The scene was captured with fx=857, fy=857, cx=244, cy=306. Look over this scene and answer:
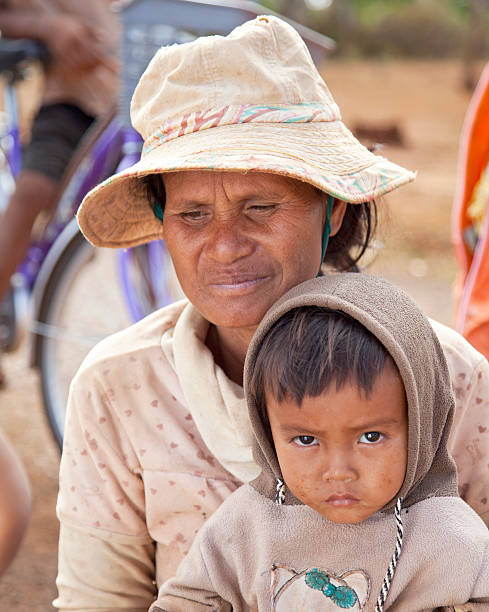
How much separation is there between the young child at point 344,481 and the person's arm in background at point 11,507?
0.36 m

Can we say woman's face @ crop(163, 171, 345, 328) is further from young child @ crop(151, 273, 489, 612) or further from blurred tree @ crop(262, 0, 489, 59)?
blurred tree @ crop(262, 0, 489, 59)

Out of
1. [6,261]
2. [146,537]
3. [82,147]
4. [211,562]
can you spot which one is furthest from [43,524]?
[211,562]

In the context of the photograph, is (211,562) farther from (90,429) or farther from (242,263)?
(242,263)

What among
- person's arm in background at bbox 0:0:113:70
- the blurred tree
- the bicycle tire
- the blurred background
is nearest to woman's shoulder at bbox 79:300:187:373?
the blurred background

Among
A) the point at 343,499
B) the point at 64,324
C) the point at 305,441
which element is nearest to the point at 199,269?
the point at 305,441

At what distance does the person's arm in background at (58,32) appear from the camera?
11.2 ft

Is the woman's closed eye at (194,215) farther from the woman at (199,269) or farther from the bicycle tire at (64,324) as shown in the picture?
the bicycle tire at (64,324)

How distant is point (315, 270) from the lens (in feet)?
5.50

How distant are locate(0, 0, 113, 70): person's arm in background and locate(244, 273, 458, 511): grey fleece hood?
229cm

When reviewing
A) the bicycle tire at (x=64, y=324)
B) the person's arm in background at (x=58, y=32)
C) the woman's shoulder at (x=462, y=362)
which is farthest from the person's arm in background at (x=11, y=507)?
the person's arm in background at (x=58, y=32)

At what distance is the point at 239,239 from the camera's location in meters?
1.59

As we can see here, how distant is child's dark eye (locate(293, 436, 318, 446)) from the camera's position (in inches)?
55.6

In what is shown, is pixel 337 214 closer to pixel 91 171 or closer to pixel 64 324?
pixel 91 171

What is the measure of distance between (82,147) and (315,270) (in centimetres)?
192
